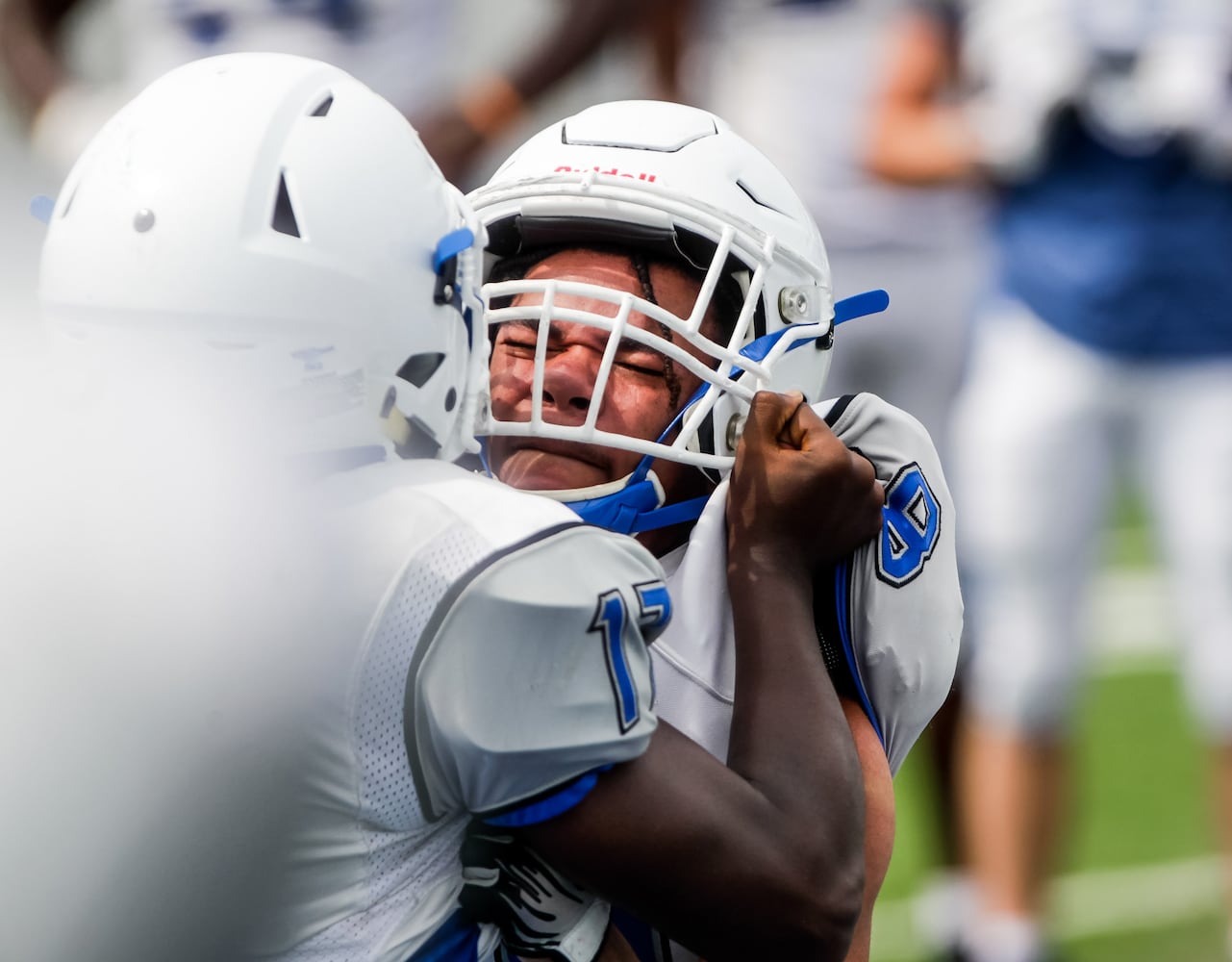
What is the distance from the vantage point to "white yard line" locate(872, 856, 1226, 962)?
12.3 ft

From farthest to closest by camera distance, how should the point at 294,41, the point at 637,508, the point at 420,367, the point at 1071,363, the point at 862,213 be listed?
the point at 862,213 < the point at 294,41 < the point at 1071,363 < the point at 637,508 < the point at 420,367

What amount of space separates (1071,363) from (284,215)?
94.9 inches

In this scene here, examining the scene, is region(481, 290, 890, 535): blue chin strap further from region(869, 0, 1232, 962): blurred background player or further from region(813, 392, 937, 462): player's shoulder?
region(869, 0, 1232, 962): blurred background player

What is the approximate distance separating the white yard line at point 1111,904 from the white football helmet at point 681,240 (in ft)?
7.01

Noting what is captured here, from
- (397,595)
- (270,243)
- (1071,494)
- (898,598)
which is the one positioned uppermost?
(270,243)

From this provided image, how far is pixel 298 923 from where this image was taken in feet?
4.09

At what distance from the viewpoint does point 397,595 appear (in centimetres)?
120

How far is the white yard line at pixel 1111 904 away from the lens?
12.3ft

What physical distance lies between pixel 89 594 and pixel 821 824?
24.8 inches

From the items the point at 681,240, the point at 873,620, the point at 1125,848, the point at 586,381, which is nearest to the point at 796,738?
the point at 873,620

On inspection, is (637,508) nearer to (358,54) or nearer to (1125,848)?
(358,54)

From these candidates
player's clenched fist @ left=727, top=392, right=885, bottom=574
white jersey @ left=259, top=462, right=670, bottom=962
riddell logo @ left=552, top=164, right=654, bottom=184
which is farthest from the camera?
riddell logo @ left=552, top=164, right=654, bottom=184

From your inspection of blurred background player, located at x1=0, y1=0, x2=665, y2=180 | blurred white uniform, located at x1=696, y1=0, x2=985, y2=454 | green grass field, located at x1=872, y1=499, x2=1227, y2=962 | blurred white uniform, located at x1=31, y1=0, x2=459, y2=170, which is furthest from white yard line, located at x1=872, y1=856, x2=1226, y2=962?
blurred white uniform, located at x1=31, y1=0, x2=459, y2=170

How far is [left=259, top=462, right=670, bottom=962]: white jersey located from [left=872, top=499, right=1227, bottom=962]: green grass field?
8.28ft
